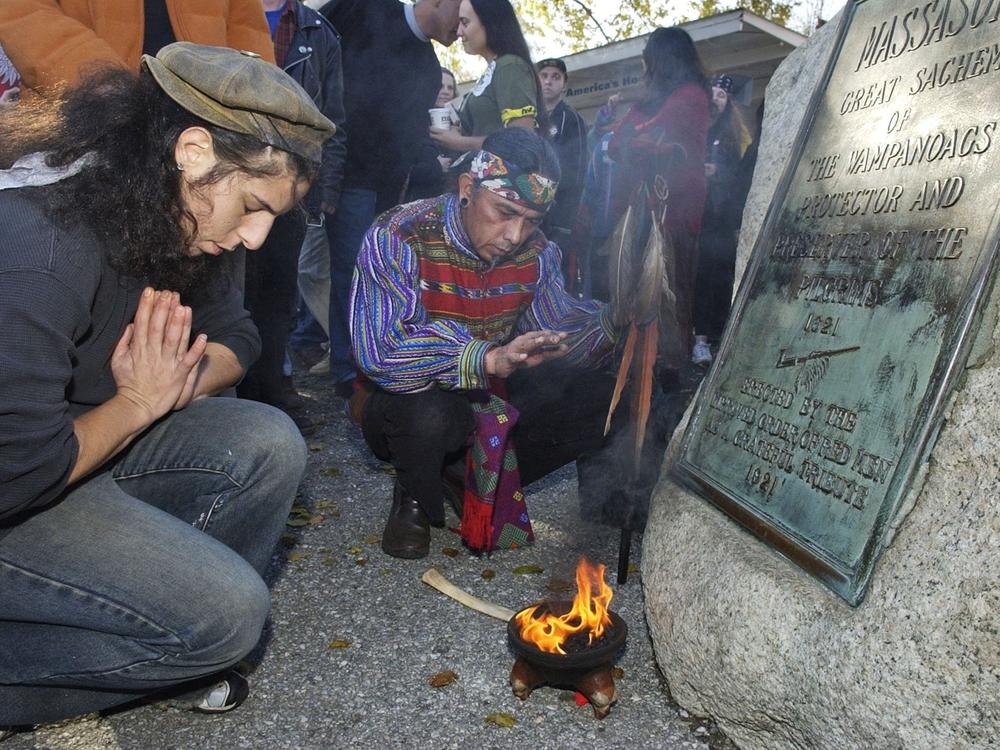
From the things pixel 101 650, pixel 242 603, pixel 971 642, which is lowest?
pixel 101 650

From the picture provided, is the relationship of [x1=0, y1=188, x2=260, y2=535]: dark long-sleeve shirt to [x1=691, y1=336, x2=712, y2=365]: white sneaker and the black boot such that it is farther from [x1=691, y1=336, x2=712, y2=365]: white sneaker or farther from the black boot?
[x1=691, y1=336, x2=712, y2=365]: white sneaker

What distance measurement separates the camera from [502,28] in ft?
15.7

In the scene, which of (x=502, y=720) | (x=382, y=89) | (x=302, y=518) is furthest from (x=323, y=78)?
(x=502, y=720)

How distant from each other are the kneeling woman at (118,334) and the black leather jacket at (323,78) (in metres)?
2.47

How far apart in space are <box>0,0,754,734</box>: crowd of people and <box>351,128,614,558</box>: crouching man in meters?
0.01

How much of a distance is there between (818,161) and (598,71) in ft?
31.3

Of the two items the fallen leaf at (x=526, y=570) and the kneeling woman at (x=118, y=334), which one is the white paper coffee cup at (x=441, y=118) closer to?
the fallen leaf at (x=526, y=570)

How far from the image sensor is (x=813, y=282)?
8.44 feet

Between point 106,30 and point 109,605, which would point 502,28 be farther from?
point 109,605

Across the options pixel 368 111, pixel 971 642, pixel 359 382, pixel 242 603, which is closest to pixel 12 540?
pixel 242 603

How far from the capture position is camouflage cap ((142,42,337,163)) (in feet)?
7.13

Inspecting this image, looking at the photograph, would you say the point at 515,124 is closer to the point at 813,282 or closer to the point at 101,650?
the point at 813,282

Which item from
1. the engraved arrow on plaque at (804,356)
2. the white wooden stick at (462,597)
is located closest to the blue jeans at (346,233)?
the white wooden stick at (462,597)

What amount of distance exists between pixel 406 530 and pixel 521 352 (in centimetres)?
100
